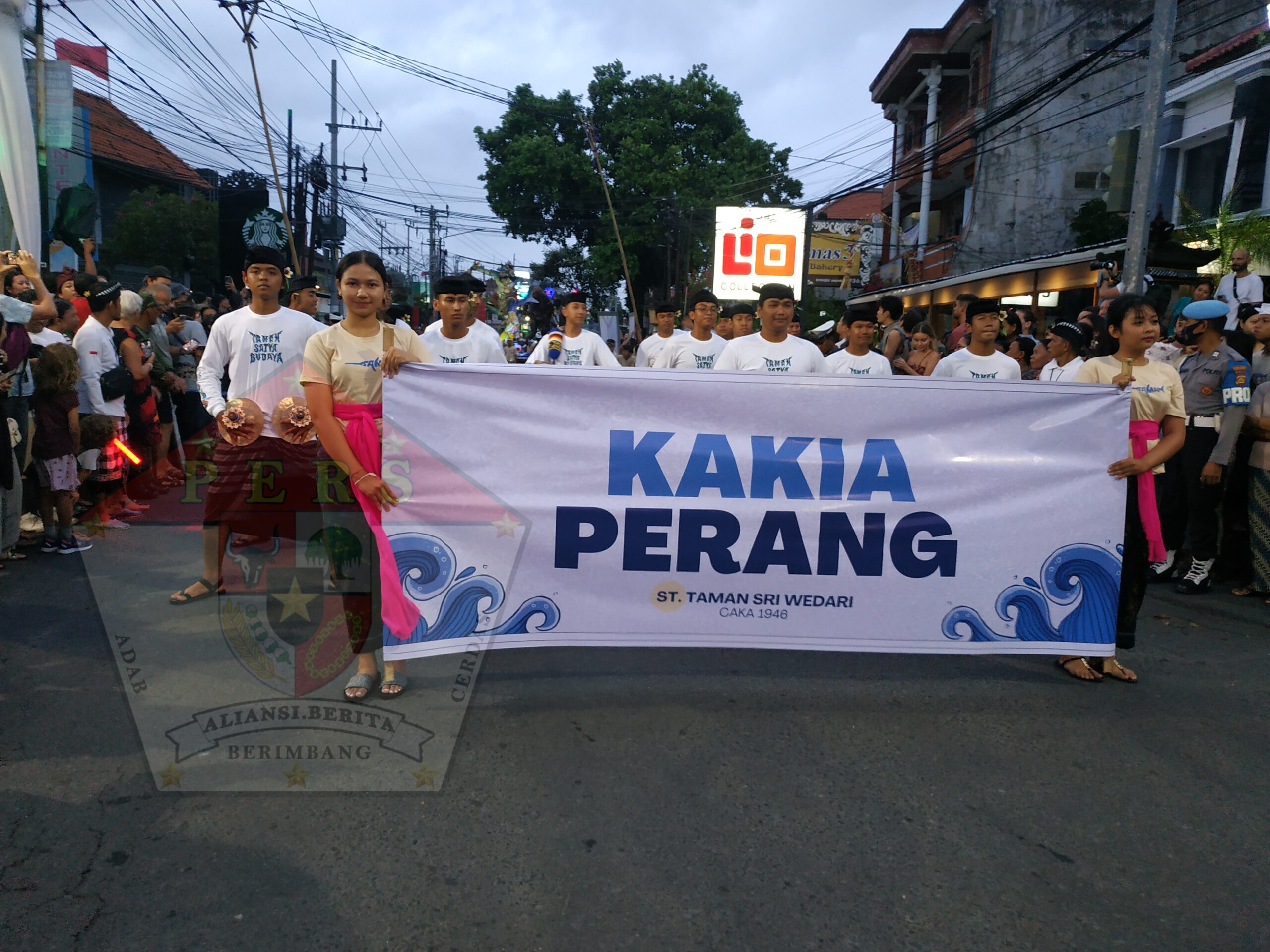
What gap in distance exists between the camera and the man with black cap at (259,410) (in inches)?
202

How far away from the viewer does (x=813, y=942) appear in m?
2.50

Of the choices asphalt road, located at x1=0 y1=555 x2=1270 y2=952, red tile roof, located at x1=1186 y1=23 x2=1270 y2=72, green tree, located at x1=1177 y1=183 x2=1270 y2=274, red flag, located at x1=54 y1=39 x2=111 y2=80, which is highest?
red flag, located at x1=54 y1=39 x2=111 y2=80

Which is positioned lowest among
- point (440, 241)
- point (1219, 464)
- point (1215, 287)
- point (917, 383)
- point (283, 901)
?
point (283, 901)

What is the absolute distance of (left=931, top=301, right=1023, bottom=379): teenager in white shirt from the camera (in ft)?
19.0

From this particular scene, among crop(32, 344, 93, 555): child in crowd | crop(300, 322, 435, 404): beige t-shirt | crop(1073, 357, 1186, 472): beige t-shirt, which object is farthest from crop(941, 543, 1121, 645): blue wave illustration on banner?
crop(32, 344, 93, 555): child in crowd

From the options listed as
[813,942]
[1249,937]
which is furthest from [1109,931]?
[813,942]

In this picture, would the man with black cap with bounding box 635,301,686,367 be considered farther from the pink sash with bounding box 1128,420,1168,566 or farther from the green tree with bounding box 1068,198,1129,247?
the green tree with bounding box 1068,198,1129,247

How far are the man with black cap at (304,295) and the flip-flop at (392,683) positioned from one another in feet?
13.3

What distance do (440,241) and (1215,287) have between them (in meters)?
60.6

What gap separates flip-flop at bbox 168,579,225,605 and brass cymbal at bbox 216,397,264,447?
0.93m

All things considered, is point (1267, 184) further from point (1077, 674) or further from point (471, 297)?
point (471, 297)

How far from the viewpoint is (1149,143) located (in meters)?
9.80

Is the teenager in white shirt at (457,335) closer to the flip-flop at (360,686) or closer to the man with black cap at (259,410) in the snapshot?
the man with black cap at (259,410)

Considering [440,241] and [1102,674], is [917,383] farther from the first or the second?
[440,241]
